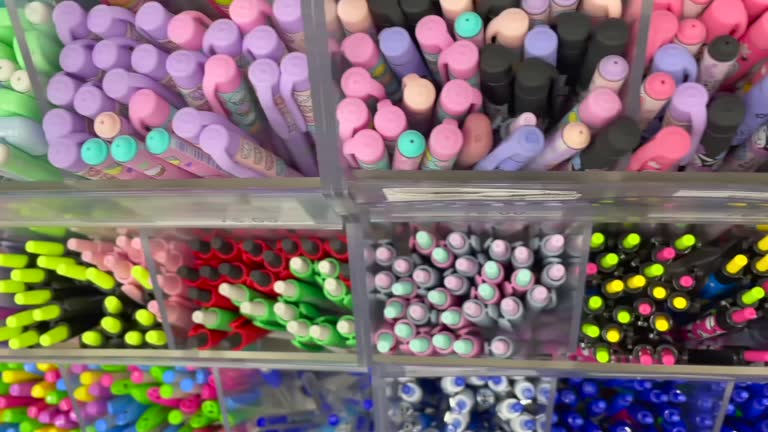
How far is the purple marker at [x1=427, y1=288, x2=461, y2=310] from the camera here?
69 cm

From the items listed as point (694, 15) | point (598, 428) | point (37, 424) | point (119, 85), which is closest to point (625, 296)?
point (598, 428)

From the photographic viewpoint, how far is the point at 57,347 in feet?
2.66

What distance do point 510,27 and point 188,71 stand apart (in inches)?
11.9

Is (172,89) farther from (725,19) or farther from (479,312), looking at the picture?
(725,19)

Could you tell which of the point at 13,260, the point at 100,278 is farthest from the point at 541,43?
the point at 13,260

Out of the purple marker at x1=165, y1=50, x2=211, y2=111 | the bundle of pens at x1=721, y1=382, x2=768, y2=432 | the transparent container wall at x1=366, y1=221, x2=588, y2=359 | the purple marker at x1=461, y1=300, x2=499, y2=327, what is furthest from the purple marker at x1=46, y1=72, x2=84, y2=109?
the bundle of pens at x1=721, y1=382, x2=768, y2=432

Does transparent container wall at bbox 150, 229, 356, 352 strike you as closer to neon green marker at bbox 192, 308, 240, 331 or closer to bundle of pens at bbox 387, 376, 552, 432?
neon green marker at bbox 192, 308, 240, 331

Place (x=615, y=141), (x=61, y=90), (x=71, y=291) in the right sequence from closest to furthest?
1. (x=615, y=141)
2. (x=61, y=90)
3. (x=71, y=291)

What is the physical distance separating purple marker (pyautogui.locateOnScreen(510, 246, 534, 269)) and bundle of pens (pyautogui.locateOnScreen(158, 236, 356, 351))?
7.9 inches

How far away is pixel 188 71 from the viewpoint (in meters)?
0.57

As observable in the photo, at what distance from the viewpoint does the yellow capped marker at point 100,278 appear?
0.78 metres

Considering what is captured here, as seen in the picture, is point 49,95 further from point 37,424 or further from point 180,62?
point 37,424

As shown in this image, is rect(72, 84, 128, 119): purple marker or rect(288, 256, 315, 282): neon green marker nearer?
rect(72, 84, 128, 119): purple marker

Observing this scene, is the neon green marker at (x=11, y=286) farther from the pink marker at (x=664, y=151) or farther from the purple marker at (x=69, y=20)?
the pink marker at (x=664, y=151)
